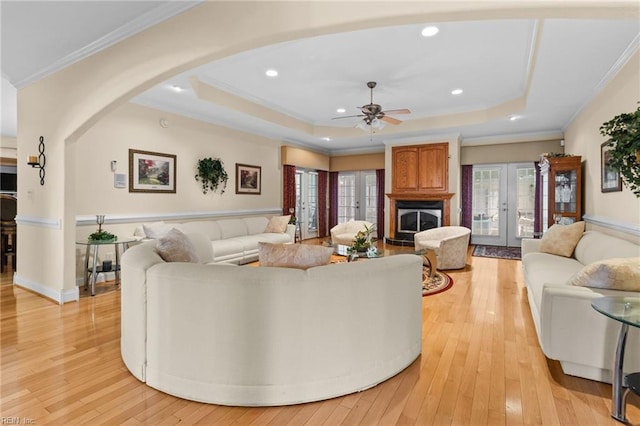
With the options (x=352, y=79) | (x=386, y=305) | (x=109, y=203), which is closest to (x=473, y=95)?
(x=352, y=79)

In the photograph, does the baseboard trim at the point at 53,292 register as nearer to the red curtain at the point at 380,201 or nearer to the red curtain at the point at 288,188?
the red curtain at the point at 288,188

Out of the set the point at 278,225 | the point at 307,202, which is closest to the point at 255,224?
the point at 278,225

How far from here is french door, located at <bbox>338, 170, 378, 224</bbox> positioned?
923 centimetres

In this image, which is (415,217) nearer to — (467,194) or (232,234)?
(467,194)

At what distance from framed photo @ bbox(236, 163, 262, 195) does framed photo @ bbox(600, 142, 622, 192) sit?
5.63 metres

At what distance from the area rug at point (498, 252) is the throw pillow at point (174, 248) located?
5.91 metres

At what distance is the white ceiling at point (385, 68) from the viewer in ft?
9.39

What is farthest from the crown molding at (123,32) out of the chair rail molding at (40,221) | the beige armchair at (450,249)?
the beige armchair at (450,249)

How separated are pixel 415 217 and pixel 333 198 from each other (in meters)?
2.68

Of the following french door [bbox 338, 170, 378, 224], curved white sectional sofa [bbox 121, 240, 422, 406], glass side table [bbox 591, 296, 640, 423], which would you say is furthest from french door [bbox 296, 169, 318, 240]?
glass side table [bbox 591, 296, 640, 423]

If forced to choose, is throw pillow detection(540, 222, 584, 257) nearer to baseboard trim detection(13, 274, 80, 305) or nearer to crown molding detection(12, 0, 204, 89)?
crown molding detection(12, 0, 204, 89)

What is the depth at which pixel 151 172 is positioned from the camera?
16.7 feet

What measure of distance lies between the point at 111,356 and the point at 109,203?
109 inches

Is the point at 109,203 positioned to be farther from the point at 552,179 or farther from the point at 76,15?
the point at 552,179
